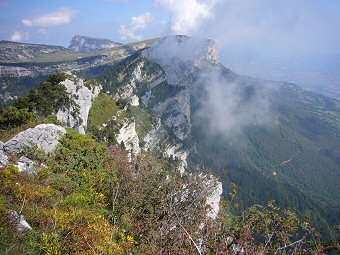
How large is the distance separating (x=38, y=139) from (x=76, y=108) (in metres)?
35.5

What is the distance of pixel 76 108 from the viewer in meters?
60.6

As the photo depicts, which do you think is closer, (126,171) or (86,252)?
(86,252)

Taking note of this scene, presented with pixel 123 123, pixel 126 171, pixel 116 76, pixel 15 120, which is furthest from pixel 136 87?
pixel 126 171

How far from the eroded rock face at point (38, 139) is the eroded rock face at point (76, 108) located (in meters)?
26.5

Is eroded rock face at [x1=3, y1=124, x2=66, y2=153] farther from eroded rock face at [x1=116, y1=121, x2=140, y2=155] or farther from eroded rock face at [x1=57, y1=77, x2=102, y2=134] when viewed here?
eroded rock face at [x1=116, y1=121, x2=140, y2=155]

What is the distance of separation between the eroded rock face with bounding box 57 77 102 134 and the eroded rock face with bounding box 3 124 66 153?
26.5 m

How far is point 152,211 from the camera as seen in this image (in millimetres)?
17281

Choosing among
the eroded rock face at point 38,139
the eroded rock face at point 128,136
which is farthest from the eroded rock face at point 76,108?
the eroded rock face at point 38,139

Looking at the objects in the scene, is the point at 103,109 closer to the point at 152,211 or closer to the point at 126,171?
the point at 126,171

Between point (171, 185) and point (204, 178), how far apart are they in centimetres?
273

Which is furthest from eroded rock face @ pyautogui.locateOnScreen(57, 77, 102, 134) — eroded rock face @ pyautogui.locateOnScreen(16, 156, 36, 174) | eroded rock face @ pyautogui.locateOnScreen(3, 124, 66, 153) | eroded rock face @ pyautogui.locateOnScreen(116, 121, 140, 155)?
eroded rock face @ pyautogui.locateOnScreen(16, 156, 36, 174)

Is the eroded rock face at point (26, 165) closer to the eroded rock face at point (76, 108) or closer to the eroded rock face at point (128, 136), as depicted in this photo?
the eroded rock face at point (76, 108)

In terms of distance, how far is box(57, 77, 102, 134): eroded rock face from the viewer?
2232 inches

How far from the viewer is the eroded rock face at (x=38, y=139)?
952 inches
